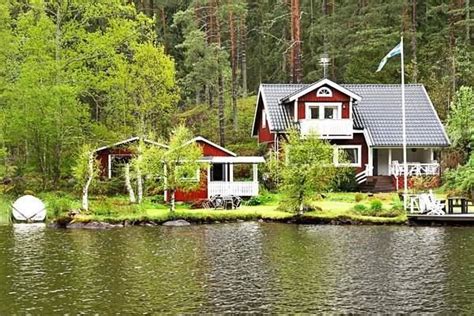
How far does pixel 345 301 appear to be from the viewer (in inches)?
548

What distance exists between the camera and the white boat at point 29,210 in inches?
1169

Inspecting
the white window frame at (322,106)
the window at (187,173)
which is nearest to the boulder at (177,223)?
the window at (187,173)

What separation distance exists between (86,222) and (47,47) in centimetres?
1309

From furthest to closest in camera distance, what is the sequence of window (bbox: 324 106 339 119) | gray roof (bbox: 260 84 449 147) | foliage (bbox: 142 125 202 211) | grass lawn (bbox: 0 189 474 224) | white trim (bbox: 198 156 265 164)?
window (bbox: 324 106 339 119)
gray roof (bbox: 260 84 449 147)
white trim (bbox: 198 156 265 164)
foliage (bbox: 142 125 202 211)
grass lawn (bbox: 0 189 474 224)

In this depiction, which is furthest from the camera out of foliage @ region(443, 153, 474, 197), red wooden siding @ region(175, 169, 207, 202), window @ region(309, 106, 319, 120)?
window @ region(309, 106, 319, 120)

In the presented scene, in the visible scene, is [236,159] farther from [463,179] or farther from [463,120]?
[463,120]

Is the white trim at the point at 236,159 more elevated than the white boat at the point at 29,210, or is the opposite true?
the white trim at the point at 236,159

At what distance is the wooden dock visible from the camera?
2692 centimetres

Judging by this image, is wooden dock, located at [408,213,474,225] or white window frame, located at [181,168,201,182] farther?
white window frame, located at [181,168,201,182]

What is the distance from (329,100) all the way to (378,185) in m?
5.69

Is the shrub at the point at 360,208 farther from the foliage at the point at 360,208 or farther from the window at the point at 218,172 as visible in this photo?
the window at the point at 218,172

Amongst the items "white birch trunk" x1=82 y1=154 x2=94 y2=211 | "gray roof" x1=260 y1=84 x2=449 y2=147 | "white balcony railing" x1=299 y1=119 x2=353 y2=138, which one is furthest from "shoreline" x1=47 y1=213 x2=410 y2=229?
"gray roof" x1=260 y1=84 x2=449 y2=147

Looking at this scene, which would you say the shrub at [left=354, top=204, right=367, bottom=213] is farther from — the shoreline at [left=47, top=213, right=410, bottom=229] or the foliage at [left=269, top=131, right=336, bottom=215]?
the foliage at [left=269, top=131, right=336, bottom=215]

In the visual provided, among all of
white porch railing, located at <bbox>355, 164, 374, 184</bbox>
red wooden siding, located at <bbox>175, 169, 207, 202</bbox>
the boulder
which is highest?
white porch railing, located at <bbox>355, 164, 374, 184</bbox>
